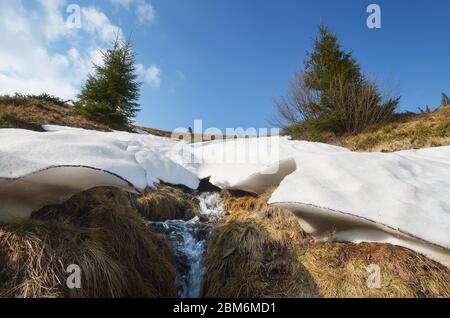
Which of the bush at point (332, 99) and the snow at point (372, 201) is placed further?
the bush at point (332, 99)

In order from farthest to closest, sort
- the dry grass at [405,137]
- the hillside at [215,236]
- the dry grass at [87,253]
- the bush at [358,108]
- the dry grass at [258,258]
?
the bush at [358,108] < the dry grass at [405,137] < the dry grass at [258,258] < the hillside at [215,236] < the dry grass at [87,253]

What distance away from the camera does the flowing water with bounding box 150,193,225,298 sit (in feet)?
10.2

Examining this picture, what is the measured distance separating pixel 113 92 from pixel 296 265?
12998 millimetres

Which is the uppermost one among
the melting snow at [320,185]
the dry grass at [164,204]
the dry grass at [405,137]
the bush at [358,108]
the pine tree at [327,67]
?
the pine tree at [327,67]

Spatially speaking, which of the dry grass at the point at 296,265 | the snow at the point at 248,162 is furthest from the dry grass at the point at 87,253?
the snow at the point at 248,162

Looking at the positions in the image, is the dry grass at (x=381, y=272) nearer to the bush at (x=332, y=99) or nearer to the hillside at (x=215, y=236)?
the hillside at (x=215, y=236)

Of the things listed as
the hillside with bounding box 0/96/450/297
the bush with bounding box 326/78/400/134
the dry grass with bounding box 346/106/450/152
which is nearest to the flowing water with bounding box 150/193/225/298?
the hillside with bounding box 0/96/450/297

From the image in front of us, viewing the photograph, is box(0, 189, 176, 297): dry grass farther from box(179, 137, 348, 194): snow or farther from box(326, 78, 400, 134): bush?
box(326, 78, 400, 134): bush

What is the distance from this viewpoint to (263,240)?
3201 mm

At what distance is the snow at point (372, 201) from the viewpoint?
237 centimetres

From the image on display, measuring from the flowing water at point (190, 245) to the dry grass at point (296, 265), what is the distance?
0.15m
